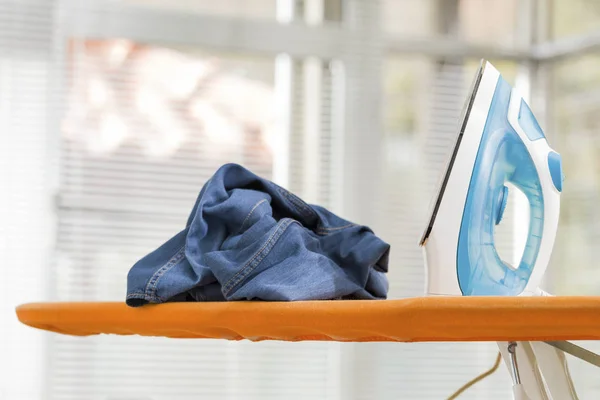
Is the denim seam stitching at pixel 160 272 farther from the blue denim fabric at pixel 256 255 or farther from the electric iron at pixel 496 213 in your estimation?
the electric iron at pixel 496 213

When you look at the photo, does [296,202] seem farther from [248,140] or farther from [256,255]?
[248,140]

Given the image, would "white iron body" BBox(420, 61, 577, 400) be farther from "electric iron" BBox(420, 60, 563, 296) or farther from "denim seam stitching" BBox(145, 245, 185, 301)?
"denim seam stitching" BBox(145, 245, 185, 301)

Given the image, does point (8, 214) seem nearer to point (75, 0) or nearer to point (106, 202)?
point (106, 202)

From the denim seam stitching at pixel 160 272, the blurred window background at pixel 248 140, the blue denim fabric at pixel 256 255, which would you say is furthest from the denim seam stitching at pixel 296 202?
the blurred window background at pixel 248 140

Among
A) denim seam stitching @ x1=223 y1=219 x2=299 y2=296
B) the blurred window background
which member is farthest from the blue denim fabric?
the blurred window background

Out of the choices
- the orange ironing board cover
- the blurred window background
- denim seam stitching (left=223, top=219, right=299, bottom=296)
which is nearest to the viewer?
the orange ironing board cover

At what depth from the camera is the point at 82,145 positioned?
198 cm

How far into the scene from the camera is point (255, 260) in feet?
2.46

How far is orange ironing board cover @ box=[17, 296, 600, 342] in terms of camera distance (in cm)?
54

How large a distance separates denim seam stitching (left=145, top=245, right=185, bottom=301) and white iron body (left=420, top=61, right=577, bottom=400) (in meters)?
0.23

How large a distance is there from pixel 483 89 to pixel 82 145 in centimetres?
136

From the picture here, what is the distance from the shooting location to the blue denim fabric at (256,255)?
0.74m

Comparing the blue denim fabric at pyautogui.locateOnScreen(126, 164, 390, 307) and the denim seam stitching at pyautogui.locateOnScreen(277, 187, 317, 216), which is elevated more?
Result: the denim seam stitching at pyautogui.locateOnScreen(277, 187, 317, 216)

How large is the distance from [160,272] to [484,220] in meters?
0.30
